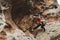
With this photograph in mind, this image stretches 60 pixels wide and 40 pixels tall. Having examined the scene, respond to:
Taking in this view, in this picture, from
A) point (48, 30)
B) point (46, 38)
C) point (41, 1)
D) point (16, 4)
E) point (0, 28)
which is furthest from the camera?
point (41, 1)

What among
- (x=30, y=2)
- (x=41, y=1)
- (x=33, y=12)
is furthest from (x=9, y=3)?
(x=41, y=1)

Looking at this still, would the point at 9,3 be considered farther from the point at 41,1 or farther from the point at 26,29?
the point at 41,1

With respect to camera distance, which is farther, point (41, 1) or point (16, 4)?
point (41, 1)

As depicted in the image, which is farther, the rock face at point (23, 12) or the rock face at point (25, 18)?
the rock face at point (23, 12)

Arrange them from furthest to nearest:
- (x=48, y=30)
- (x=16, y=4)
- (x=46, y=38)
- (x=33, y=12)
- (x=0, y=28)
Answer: (x=33, y=12)
(x=16, y=4)
(x=48, y=30)
(x=46, y=38)
(x=0, y=28)

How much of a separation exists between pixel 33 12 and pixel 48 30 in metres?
4.90

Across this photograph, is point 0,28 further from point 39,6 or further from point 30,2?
point 39,6

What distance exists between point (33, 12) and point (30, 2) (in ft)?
6.57

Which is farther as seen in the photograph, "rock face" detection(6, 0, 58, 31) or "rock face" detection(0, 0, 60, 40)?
"rock face" detection(6, 0, 58, 31)

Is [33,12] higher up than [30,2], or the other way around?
[30,2]

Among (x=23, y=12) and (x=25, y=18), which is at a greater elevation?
(x=23, y=12)

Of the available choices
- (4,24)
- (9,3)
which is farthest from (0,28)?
(9,3)

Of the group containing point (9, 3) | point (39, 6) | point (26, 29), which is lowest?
point (26, 29)

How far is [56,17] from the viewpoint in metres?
24.1
